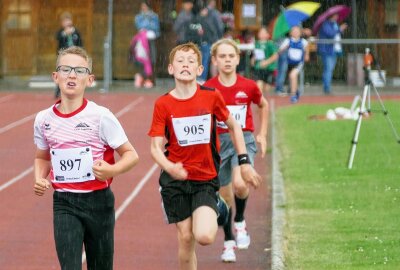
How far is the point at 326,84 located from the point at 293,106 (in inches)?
148

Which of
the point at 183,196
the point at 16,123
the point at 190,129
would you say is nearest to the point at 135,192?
the point at 183,196

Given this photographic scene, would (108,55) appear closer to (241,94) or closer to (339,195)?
(339,195)

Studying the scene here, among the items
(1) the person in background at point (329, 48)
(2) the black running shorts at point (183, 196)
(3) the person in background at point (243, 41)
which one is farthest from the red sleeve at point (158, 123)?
(3) the person in background at point (243, 41)

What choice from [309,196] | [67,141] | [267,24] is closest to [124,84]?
[267,24]

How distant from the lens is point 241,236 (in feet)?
41.1

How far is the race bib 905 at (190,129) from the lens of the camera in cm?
1005

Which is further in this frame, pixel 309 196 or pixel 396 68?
pixel 396 68

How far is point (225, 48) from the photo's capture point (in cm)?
1225

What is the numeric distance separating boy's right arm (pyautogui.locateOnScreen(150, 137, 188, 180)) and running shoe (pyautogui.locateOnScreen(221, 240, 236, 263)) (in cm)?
224

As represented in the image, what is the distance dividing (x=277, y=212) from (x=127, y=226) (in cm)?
165

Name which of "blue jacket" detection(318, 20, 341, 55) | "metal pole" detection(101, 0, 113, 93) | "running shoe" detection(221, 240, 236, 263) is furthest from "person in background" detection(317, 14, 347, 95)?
"running shoe" detection(221, 240, 236, 263)

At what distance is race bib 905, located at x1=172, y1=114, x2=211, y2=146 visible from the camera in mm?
10047

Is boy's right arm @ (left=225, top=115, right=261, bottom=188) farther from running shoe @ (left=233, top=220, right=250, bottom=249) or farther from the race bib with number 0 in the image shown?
running shoe @ (left=233, top=220, right=250, bottom=249)

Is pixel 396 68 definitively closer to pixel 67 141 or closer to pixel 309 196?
pixel 309 196
